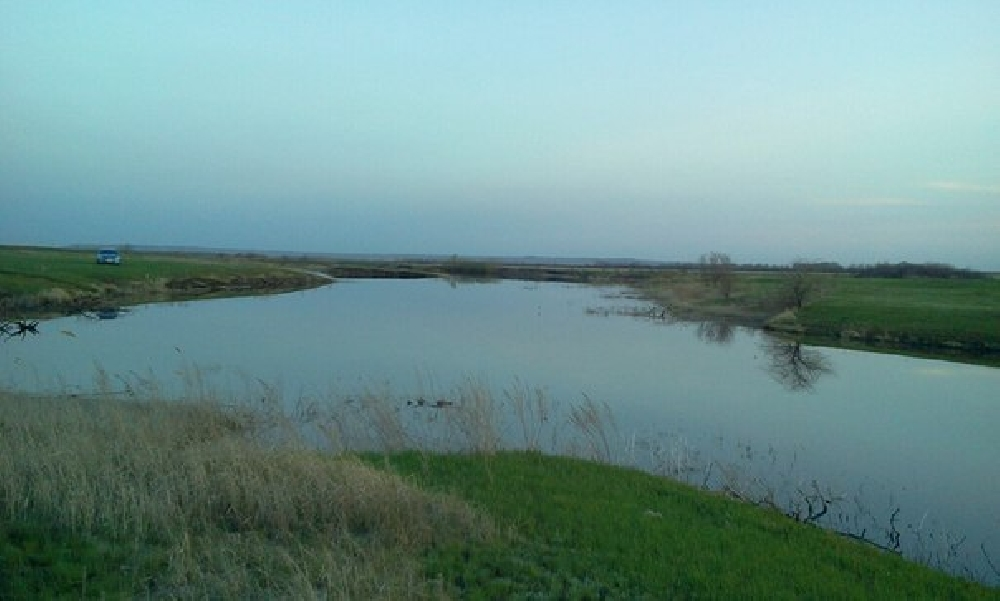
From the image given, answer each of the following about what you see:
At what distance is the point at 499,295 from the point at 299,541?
51037mm

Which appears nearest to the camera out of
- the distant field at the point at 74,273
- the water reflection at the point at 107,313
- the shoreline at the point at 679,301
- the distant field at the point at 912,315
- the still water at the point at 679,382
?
the still water at the point at 679,382

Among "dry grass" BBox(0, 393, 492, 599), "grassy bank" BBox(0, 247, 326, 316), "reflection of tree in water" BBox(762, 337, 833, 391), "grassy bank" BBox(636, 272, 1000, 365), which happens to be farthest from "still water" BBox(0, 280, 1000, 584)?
"dry grass" BBox(0, 393, 492, 599)

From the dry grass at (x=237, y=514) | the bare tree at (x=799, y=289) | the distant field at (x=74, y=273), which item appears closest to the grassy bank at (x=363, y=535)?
the dry grass at (x=237, y=514)

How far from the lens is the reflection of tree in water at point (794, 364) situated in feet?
76.2

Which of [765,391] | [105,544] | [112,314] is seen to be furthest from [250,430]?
[112,314]

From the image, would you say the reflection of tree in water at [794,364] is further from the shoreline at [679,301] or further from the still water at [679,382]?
the shoreline at [679,301]

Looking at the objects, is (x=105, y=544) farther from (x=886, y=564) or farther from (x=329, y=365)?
(x=329, y=365)

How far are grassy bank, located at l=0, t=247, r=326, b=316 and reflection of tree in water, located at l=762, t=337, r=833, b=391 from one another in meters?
30.2

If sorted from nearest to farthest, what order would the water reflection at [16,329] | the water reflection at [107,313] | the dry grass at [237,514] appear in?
1. the dry grass at [237,514]
2. the water reflection at [16,329]
3. the water reflection at [107,313]

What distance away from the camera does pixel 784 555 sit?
676 centimetres

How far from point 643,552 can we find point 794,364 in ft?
74.3

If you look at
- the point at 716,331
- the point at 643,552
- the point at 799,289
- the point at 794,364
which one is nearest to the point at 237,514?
the point at 643,552

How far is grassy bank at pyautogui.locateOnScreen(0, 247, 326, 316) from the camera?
32156mm

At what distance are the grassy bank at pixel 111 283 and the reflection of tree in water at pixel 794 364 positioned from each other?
30.2 metres
